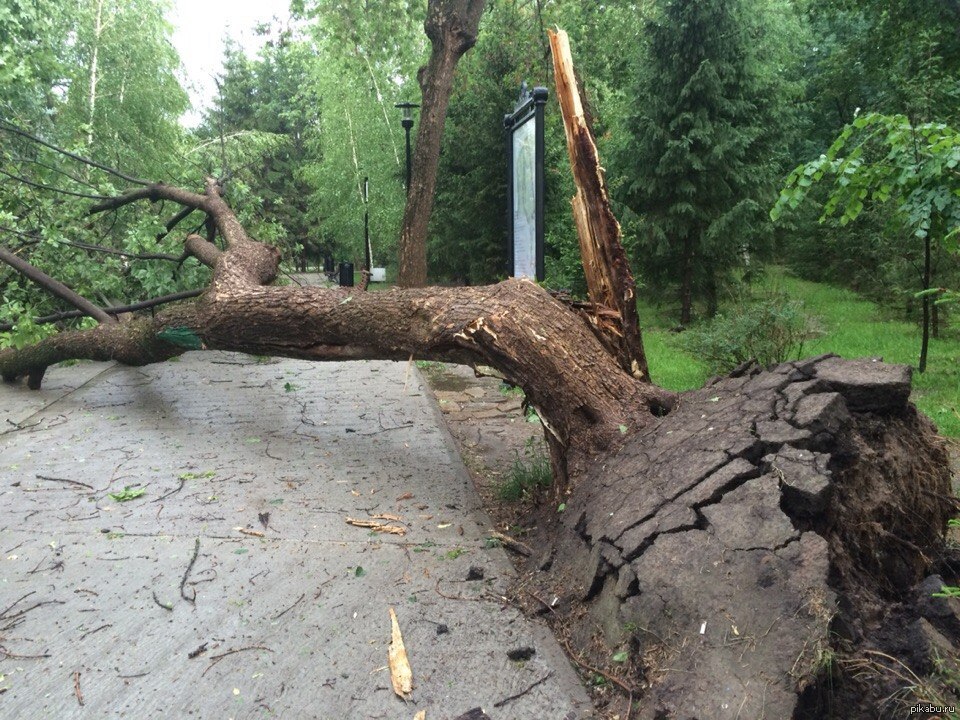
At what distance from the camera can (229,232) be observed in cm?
777

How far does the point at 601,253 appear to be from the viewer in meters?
4.86

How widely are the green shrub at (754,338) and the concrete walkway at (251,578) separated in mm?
2317

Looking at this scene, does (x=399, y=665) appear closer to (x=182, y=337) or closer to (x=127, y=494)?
(x=127, y=494)

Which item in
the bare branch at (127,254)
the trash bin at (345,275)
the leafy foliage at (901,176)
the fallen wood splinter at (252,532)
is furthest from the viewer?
the trash bin at (345,275)

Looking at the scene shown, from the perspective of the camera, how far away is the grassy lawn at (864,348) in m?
5.96

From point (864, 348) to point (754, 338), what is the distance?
11.0ft

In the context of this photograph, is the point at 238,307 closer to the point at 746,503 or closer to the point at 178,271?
the point at 178,271

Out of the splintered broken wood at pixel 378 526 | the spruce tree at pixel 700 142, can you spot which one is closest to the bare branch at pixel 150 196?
the splintered broken wood at pixel 378 526

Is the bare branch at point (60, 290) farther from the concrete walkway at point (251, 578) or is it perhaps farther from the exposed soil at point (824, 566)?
the exposed soil at point (824, 566)

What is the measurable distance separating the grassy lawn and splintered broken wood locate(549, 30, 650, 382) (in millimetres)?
1638

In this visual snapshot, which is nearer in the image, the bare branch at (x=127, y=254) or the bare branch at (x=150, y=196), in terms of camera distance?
the bare branch at (x=127, y=254)

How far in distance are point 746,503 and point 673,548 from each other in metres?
0.32

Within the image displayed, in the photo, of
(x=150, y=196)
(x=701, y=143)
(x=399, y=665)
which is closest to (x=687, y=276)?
(x=701, y=143)

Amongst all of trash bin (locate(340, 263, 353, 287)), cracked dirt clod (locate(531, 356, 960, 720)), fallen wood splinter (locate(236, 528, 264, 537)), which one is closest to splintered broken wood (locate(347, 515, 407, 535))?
fallen wood splinter (locate(236, 528, 264, 537))
